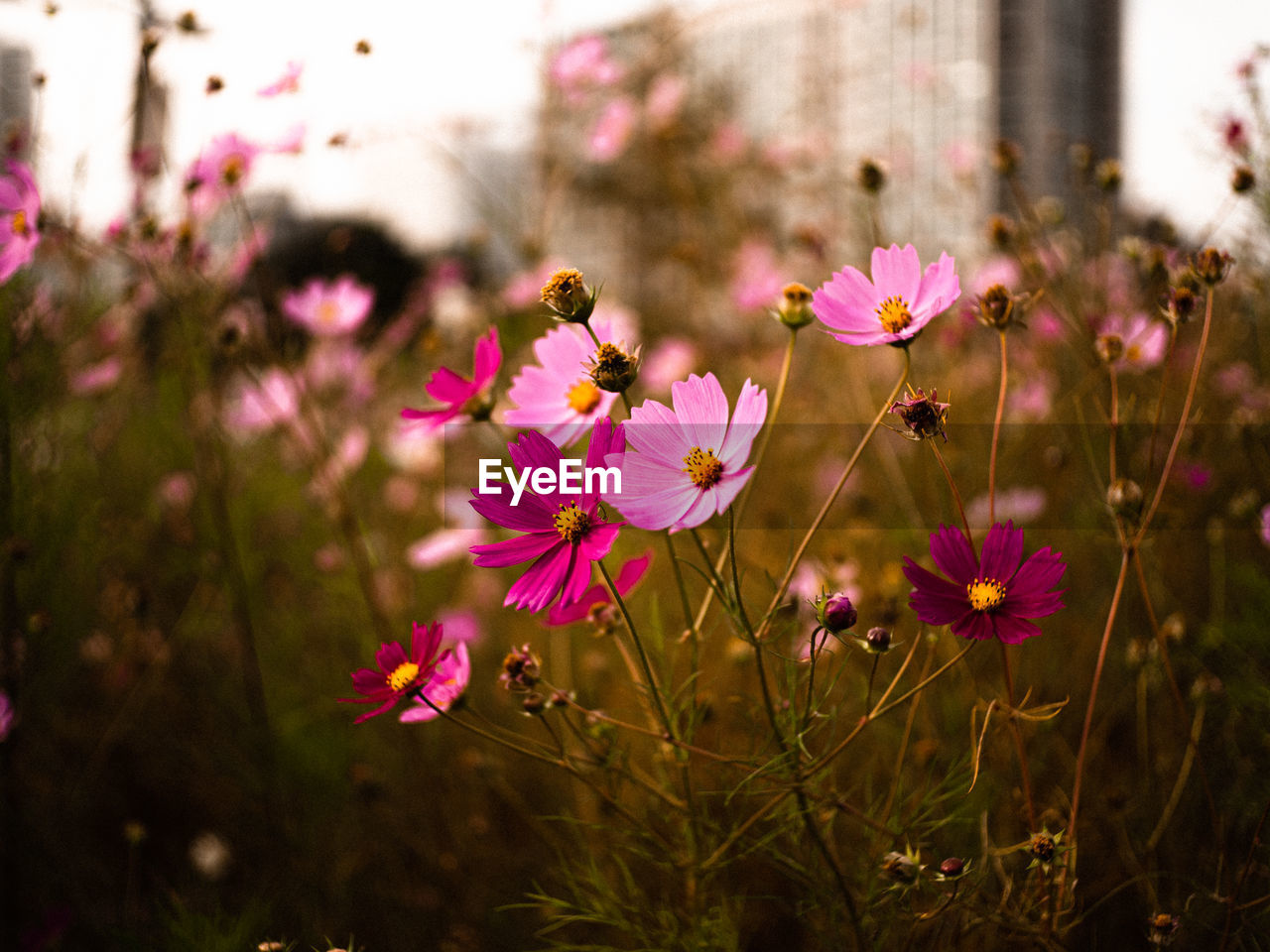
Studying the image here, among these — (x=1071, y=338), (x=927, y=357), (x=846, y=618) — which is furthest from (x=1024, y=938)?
(x=927, y=357)

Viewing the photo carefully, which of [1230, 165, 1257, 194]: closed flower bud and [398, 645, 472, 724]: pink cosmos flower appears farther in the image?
[1230, 165, 1257, 194]: closed flower bud

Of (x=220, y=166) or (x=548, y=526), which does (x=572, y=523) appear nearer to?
(x=548, y=526)

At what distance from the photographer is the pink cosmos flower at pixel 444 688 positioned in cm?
38

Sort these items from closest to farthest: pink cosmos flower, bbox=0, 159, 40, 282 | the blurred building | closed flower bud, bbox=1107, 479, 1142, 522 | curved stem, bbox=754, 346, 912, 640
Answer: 1. curved stem, bbox=754, 346, 912, 640
2. closed flower bud, bbox=1107, 479, 1142, 522
3. pink cosmos flower, bbox=0, 159, 40, 282
4. the blurred building

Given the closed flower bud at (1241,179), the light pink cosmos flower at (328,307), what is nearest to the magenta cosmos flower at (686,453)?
the closed flower bud at (1241,179)

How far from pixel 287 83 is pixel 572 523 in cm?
54

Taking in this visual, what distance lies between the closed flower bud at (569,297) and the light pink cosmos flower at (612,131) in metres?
1.16

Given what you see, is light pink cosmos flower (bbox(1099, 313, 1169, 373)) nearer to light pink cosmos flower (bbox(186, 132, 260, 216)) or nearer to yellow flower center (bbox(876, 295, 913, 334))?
yellow flower center (bbox(876, 295, 913, 334))

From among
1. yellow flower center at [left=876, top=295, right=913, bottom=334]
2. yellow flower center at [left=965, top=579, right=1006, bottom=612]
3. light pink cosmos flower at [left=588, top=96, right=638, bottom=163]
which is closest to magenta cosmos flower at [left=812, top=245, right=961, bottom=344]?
yellow flower center at [left=876, top=295, right=913, bottom=334]

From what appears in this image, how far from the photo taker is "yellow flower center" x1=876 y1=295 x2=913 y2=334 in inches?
13.9

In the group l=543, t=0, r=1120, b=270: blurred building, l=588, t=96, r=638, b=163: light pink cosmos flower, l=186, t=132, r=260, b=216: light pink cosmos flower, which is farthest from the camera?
l=543, t=0, r=1120, b=270: blurred building

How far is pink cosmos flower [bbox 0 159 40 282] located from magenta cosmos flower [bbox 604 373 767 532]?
0.43m

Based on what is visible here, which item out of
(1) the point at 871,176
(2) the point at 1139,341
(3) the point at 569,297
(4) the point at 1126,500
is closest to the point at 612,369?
(3) the point at 569,297

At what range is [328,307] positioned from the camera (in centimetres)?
97
